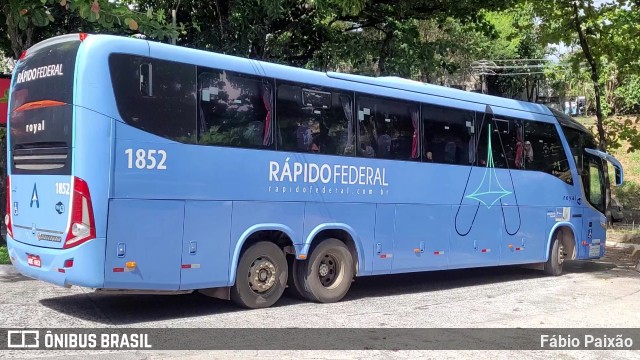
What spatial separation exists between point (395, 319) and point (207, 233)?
2.66m

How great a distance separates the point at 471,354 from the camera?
645 cm

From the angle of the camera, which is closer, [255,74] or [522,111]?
[255,74]

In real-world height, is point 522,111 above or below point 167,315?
above

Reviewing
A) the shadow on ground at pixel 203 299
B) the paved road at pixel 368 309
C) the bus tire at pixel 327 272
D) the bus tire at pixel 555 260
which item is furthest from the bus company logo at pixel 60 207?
the bus tire at pixel 555 260

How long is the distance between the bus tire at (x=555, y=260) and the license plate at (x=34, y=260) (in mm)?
9715

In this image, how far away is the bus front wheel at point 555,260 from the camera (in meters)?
12.8

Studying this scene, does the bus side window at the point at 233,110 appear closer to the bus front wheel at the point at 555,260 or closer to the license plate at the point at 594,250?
the bus front wheel at the point at 555,260

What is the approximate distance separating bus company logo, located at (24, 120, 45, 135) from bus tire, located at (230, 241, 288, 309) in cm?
286

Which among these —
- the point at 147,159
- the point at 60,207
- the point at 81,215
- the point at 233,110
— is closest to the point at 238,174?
the point at 233,110

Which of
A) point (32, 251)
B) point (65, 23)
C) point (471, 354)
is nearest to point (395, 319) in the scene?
point (471, 354)

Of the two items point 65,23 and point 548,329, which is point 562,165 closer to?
point 548,329

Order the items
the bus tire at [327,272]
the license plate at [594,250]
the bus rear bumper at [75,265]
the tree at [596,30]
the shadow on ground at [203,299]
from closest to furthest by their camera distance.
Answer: the bus rear bumper at [75,265]
the shadow on ground at [203,299]
the bus tire at [327,272]
the license plate at [594,250]
the tree at [596,30]

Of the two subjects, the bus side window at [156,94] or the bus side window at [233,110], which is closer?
the bus side window at [156,94]

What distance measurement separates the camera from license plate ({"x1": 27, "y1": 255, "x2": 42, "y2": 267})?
7090 millimetres
